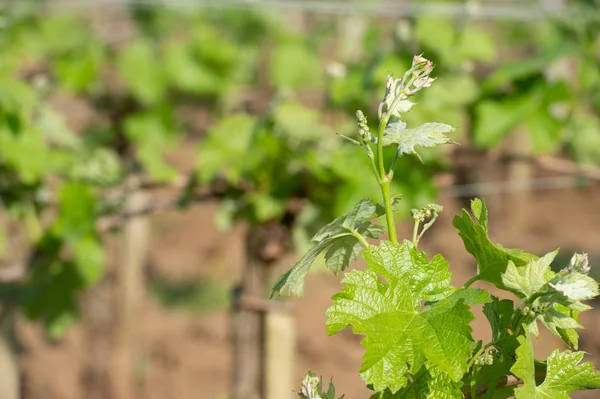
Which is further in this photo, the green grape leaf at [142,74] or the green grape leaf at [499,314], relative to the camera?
the green grape leaf at [142,74]

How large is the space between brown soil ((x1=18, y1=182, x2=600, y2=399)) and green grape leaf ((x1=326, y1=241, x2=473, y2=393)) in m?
3.79

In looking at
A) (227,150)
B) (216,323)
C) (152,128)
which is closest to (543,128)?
(227,150)

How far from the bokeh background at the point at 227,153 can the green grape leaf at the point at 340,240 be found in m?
1.60

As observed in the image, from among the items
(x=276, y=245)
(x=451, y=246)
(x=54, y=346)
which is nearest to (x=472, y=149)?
(x=276, y=245)

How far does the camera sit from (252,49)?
546 centimetres

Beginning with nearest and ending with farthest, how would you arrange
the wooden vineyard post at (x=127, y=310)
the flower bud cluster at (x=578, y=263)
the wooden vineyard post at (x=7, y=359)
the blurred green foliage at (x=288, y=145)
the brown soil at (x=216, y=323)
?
1. the flower bud cluster at (x=578, y=263)
2. the blurred green foliage at (x=288, y=145)
3. the wooden vineyard post at (x=7, y=359)
4. the wooden vineyard post at (x=127, y=310)
5. the brown soil at (x=216, y=323)

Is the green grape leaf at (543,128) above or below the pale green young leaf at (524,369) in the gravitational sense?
above

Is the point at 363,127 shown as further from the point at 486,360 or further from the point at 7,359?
the point at 7,359

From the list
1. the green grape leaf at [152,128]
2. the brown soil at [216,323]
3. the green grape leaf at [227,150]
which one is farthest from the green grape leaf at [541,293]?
the brown soil at [216,323]

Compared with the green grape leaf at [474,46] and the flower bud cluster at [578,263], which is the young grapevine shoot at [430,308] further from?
the green grape leaf at [474,46]

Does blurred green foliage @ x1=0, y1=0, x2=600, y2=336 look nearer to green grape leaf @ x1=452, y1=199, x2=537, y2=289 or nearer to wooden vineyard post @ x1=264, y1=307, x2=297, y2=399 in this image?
wooden vineyard post @ x1=264, y1=307, x2=297, y2=399

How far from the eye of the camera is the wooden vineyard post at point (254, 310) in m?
2.73

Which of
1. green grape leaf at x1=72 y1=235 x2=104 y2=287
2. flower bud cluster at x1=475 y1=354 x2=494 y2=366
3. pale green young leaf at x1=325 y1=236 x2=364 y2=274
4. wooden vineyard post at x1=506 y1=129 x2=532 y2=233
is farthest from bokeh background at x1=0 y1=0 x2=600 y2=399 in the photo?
flower bud cluster at x1=475 y1=354 x2=494 y2=366

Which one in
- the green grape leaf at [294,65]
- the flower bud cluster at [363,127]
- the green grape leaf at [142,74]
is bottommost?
the flower bud cluster at [363,127]
